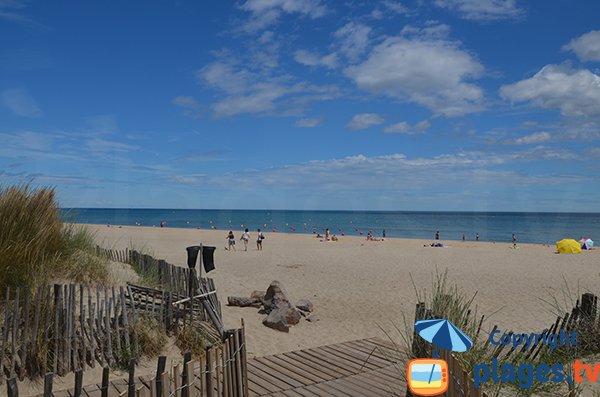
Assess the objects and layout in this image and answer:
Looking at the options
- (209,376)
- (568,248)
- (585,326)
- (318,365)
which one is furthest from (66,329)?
(568,248)

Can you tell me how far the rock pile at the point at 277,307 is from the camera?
9641 millimetres

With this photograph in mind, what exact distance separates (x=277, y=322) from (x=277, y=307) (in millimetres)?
550

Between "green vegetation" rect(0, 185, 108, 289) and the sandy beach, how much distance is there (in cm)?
319

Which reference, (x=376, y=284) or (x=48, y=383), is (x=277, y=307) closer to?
(x=376, y=284)

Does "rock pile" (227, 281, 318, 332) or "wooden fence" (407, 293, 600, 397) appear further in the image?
"rock pile" (227, 281, 318, 332)

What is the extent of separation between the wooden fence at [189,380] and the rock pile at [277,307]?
3849mm

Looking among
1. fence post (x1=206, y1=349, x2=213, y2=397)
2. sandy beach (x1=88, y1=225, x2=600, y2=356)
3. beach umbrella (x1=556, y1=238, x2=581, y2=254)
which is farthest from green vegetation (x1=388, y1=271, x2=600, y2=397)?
beach umbrella (x1=556, y1=238, x2=581, y2=254)

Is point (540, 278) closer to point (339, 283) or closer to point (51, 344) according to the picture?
point (339, 283)

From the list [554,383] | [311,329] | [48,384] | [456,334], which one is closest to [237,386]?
[48,384]

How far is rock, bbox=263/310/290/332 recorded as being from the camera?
9.56 m

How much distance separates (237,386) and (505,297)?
468 inches

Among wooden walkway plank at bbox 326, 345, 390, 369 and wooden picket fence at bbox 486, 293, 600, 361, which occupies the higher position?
wooden picket fence at bbox 486, 293, 600, 361

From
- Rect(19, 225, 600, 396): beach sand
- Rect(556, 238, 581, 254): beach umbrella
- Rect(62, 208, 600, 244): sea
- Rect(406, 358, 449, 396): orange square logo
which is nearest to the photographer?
Rect(406, 358, 449, 396): orange square logo

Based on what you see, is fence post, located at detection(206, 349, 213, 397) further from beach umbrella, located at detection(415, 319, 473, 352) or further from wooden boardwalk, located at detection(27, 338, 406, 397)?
beach umbrella, located at detection(415, 319, 473, 352)
